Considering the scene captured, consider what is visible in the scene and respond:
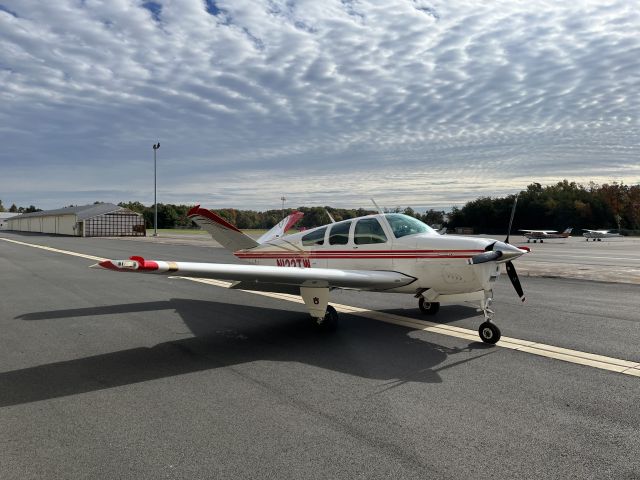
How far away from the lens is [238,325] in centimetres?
831

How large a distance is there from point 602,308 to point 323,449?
8574mm

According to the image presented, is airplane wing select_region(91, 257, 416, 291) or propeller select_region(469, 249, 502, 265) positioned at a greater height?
propeller select_region(469, 249, 502, 265)

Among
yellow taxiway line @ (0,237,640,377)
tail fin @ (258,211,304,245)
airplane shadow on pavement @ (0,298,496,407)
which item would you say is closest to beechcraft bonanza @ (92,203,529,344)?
yellow taxiway line @ (0,237,640,377)

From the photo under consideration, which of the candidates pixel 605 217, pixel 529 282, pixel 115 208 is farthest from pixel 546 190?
pixel 529 282

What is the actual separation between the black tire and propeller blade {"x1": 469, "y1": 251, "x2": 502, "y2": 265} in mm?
1040

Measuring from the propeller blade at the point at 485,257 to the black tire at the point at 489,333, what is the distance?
3.41 ft

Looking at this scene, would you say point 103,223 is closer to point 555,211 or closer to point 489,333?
point 489,333

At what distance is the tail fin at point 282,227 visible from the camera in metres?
11.2

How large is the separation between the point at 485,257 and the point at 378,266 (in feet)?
6.51

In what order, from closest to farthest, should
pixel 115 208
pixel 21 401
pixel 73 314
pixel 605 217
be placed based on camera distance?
pixel 21 401, pixel 73 314, pixel 115 208, pixel 605 217

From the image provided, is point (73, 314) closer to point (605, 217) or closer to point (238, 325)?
point (238, 325)

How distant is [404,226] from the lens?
7.91 metres

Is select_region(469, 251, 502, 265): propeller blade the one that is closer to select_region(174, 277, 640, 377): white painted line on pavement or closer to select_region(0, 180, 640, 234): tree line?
select_region(174, 277, 640, 377): white painted line on pavement

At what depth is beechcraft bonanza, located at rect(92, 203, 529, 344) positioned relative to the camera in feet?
21.1
